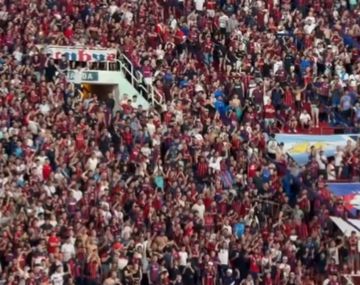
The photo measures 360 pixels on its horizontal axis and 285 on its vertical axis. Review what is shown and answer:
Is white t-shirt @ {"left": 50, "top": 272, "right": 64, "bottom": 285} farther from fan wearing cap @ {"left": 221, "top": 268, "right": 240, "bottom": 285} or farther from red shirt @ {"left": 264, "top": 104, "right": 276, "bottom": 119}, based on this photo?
red shirt @ {"left": 264, "top": 104, "right": 276, "bottom": 119}

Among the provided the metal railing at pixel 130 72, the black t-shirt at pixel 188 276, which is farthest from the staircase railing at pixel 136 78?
the black t-shirt at pixel 188 276

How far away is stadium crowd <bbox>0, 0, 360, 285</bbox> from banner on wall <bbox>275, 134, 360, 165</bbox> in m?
0.33

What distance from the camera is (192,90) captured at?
47219 mm

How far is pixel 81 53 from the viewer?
4706cm

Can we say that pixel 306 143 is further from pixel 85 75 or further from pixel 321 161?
pixel 85 75

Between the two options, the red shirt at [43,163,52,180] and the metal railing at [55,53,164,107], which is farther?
the metal railing at [55,53,164,107]

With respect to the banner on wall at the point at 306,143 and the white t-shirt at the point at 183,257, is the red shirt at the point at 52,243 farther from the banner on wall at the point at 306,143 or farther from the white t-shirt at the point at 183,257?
the banner on wall at the point at 306,143

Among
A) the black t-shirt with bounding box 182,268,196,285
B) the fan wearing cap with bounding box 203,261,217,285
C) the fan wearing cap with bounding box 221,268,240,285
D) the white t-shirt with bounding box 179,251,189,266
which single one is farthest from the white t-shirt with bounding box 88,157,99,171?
the fan wearing cap with bounding box 221,268,240,285

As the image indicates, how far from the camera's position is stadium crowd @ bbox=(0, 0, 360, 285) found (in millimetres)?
39344

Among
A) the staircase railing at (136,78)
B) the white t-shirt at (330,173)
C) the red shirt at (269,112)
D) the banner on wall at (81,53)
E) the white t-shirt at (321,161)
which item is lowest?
the white t-shirt at (330,173)

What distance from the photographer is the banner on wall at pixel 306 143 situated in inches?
1833

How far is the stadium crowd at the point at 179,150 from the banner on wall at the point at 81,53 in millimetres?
253

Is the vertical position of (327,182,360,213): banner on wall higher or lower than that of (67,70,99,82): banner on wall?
lower

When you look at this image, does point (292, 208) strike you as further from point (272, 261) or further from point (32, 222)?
point (32, 222)
